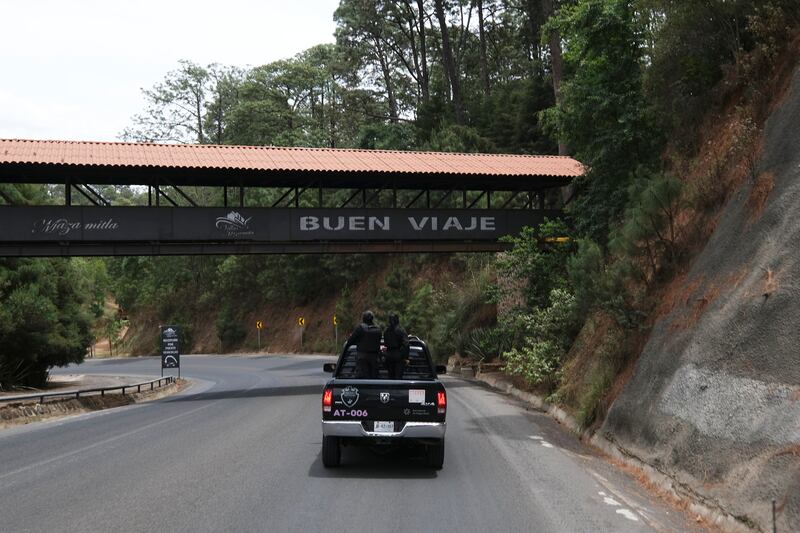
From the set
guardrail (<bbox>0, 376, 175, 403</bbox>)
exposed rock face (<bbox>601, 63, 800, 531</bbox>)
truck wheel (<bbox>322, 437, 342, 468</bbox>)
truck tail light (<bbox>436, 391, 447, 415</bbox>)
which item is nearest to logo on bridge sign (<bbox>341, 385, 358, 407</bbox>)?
truck wheel (<bbox>322, 437, 342, 468</bbox>)

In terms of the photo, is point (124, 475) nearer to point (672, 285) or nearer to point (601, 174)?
point (672, 285)

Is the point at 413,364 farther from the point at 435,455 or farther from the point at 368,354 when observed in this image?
the point at 435,455

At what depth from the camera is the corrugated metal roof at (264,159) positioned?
23452 mm

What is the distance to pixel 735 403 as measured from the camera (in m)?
8.32

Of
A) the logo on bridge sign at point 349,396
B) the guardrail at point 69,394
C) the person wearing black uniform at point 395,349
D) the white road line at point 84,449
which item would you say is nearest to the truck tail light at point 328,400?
the logo on bridge sign at point 349,396

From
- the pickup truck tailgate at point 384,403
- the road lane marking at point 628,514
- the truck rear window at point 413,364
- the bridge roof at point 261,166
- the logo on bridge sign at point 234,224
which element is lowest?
the road lane marking at point 628,514

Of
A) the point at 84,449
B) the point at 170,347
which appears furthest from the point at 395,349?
the point at 170,347

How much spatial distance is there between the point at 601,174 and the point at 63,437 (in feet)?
51.9

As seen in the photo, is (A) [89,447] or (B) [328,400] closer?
(B) [328,400]

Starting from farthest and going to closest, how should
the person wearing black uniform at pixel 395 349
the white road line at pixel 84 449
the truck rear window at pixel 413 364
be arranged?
the truck rear window at pixel 413 364
the person wearing black uniform at pixel 395 349
the white road line at pixel 84 449

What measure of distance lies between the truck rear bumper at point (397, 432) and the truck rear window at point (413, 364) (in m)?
1.77

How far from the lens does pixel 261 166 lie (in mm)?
25094

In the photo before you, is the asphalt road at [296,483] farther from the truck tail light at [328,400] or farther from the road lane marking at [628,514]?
the truck tail light at [328,400]

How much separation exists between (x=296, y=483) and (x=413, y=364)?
3.40m
